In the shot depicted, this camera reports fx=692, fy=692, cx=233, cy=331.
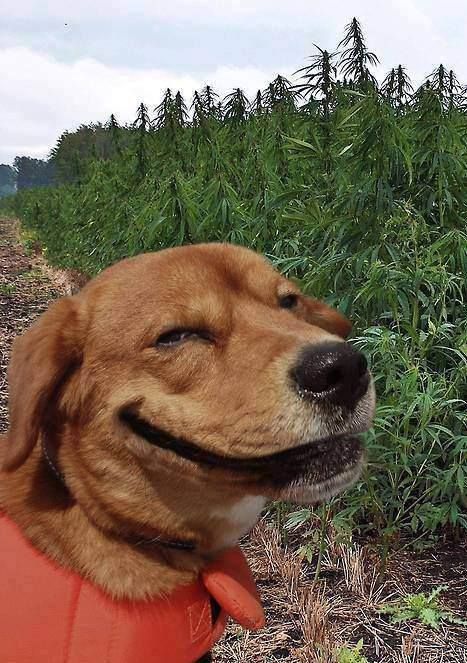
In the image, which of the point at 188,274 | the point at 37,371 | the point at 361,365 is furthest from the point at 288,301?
the point at 37,371

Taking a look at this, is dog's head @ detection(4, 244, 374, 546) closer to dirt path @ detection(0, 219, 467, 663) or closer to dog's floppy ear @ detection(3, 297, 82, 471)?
dog's floppy ear @ detection(3, 297, 82, 471)

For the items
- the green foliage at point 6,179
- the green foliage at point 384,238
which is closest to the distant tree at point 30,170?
the green foliage at point 6,179

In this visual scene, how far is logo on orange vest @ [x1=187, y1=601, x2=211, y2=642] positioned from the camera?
77.5 inches

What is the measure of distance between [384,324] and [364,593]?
130 cm

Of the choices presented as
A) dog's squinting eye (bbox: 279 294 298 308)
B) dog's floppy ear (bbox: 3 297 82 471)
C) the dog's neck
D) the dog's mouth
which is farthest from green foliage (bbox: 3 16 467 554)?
dog's floppy ear (bbox: 3 297 82 471)

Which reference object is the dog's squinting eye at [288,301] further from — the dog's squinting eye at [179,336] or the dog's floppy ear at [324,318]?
the dog's squinting eye at [179,336]

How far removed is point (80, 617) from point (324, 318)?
52.0 inches

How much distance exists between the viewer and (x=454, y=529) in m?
3.53

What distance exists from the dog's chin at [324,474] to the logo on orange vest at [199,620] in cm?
44

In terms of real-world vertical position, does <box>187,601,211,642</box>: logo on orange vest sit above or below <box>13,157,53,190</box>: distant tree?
above

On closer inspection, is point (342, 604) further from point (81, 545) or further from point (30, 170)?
point (30, 170)

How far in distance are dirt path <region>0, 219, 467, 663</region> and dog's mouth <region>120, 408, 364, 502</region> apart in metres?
1.21

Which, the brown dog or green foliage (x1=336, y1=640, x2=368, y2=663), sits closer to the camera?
the brown dog

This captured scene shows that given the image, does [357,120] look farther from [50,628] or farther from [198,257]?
[50,628]
